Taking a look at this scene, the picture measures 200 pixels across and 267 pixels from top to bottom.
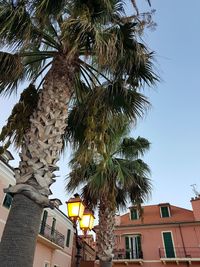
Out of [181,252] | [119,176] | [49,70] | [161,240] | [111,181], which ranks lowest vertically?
[49,70]

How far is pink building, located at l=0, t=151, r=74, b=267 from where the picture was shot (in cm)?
1390

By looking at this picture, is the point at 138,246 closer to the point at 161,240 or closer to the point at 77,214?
the point at 161,240

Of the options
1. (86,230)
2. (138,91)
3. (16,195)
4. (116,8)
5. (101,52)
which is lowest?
(16,195)

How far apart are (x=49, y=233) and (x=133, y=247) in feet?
27.4

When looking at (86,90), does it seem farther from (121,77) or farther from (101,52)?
(101,52)

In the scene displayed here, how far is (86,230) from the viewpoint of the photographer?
621 centimetres

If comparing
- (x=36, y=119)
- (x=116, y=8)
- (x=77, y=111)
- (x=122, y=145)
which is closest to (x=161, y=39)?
(x=116, y=8)

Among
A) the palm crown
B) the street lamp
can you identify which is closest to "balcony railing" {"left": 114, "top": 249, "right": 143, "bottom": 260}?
the palm crown

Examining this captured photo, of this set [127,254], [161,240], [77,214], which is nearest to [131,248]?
[127,254]

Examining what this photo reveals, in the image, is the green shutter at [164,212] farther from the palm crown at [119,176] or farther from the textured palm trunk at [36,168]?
the textured palm trunk at [36,168]

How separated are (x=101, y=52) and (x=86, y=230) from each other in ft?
14.8

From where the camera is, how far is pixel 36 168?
327cm

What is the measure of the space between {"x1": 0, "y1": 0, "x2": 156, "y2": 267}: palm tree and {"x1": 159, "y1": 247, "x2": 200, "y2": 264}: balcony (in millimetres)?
19614

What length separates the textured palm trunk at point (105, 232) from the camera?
340 inches
